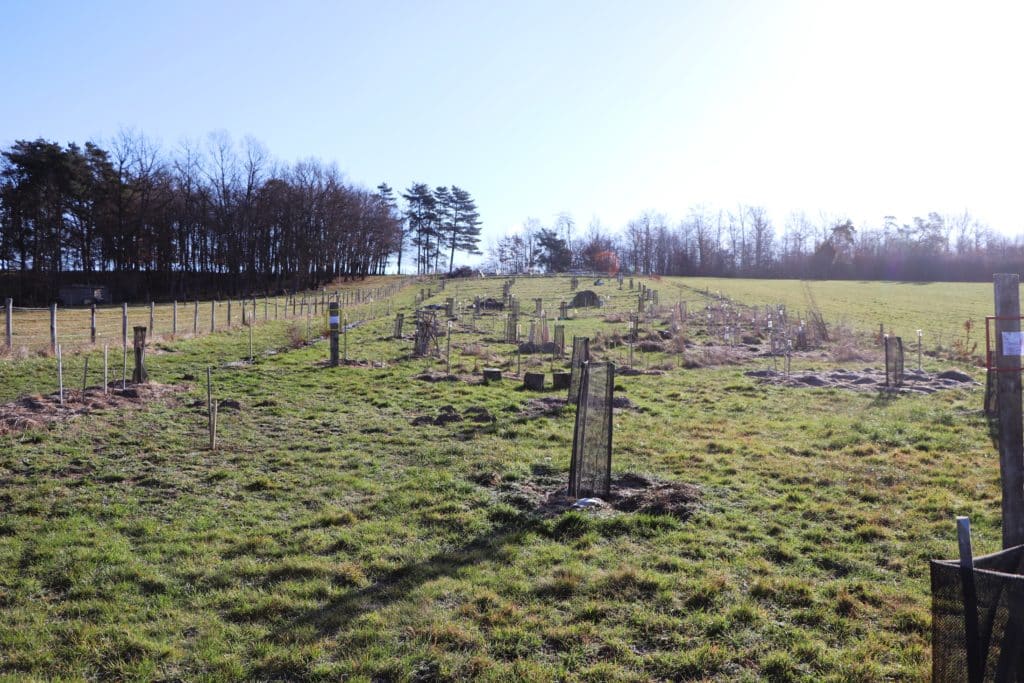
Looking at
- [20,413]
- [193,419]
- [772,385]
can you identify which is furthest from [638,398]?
[20,413]

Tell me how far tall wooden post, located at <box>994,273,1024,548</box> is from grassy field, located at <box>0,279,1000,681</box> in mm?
872

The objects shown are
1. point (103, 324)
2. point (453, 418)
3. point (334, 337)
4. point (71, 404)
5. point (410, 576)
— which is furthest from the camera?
point (103, 324)

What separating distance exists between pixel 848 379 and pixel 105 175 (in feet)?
220

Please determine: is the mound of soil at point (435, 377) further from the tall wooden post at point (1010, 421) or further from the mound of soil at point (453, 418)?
the tall wooden post at point (1010, 421)

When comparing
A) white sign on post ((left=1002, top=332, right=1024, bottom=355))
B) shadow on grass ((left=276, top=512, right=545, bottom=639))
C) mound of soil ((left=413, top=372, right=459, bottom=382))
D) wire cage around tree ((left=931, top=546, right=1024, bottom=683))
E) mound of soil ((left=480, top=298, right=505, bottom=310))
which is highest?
mound of soil ((left=480, top=298, right=505, bottom=310))

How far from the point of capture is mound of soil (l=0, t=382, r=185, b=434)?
10.9 meters

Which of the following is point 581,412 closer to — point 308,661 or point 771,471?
point 771,471

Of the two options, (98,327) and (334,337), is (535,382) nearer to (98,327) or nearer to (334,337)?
(334,337)

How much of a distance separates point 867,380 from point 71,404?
17.3 m

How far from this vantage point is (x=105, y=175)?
65.0 meters

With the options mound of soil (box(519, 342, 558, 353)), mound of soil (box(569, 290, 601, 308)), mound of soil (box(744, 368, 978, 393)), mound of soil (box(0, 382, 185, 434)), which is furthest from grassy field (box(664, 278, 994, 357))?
mound of soil (box(0, 382, 185, 434))

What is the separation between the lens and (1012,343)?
5.03 meters

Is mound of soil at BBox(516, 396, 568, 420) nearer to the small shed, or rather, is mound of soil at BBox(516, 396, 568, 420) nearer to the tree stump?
the tree stump

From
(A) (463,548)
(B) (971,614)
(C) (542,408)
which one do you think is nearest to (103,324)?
(C) (542,408)
